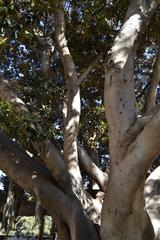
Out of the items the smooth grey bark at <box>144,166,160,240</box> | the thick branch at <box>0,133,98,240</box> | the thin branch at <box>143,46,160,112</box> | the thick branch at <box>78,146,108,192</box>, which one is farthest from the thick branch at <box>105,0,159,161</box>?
the thick branch at <box>78,146,108,192</box>

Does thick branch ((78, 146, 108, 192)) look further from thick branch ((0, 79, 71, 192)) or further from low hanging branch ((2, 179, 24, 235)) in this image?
low hanging branch ((2, 179, 24, 235))

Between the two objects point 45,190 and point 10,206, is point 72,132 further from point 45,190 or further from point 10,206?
point 10,206

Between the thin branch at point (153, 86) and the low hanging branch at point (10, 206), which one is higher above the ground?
the thin branch at point (153, 86)

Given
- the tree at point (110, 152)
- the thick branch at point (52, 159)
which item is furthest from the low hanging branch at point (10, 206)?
the thick branch at point (52, 159)

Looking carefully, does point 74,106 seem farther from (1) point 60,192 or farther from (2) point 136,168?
(2) point 136,168

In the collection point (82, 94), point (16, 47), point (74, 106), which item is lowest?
point (74, 106)

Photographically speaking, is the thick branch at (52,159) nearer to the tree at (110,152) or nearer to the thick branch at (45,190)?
the tree at (110,152)

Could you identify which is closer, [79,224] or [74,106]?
[79,224]

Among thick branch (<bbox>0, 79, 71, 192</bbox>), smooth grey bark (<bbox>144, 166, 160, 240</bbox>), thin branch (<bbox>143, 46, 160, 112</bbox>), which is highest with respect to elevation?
thin branch (<bbox>143, 46, 160, 112</bbox>)

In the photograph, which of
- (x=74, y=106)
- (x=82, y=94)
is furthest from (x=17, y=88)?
(x=82, y=94)

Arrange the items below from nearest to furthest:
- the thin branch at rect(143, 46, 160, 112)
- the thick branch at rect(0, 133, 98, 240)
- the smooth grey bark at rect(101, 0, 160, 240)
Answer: the smooth grey bark at rect(101, 0, 160, 240) → the thick branch at rect(0, 133, 98, 240) → the thin branch at rect(143, 46, 160, 112)

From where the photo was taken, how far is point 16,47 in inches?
385

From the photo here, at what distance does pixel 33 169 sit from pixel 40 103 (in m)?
2.11

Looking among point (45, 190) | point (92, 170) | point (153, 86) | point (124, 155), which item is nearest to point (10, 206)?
point (92, 170)
